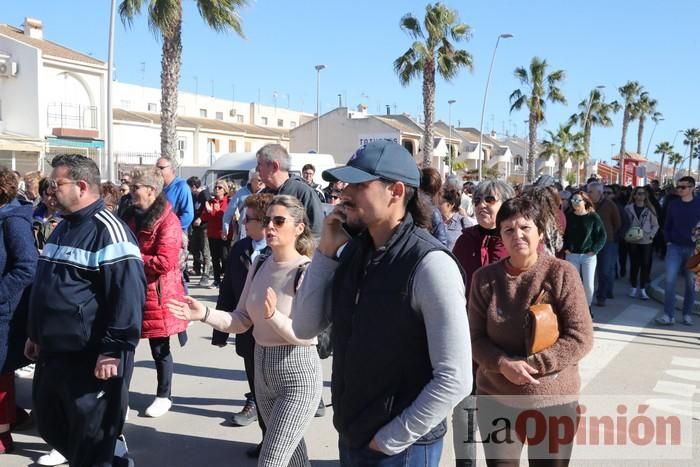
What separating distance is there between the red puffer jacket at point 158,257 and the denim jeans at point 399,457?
2.94 meters

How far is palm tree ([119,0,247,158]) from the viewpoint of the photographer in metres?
17.1

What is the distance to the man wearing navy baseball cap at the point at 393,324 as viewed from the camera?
80.7 inches

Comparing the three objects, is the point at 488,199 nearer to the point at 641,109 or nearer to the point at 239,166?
the point at 239,166

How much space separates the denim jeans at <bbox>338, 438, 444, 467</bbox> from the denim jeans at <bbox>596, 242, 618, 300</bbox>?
8378mm

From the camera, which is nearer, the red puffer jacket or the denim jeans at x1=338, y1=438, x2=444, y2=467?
the denim jeans at x1=338, y1=438, x2=444, y2=467

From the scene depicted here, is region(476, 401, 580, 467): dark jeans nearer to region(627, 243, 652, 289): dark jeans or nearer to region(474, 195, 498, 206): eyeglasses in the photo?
region(474, 195, 498, 206): eyeglasses

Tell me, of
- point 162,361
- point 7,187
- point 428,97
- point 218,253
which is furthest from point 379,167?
point 428,97

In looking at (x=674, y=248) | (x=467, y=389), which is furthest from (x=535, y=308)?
(x=674, y=248)

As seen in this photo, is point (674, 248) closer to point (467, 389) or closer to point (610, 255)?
point (610, 255)

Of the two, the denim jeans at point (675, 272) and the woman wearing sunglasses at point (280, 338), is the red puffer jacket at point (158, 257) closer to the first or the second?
the woman wearing sunglasses at point (280, 338)

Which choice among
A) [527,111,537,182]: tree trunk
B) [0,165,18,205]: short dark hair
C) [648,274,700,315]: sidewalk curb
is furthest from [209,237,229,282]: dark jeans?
[527,111,537,182]: tree trunk

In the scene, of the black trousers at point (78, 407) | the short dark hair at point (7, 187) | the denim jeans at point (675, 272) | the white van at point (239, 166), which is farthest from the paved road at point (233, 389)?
the white van at point (239, 166)

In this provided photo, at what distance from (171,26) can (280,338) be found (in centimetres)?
1570

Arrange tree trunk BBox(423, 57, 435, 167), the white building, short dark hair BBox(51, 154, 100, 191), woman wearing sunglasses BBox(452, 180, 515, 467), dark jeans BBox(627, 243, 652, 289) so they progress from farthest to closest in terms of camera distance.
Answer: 1. the white building
2. tree trunk BBox(423, 57, 435, 167)
3. dark jeans BBox(627, 243, 652, 289)
4. woman wearing sunglasses BBox(452, 180, 515, 467)
5. short dark hair BBox(51, 154, 100, 191)
